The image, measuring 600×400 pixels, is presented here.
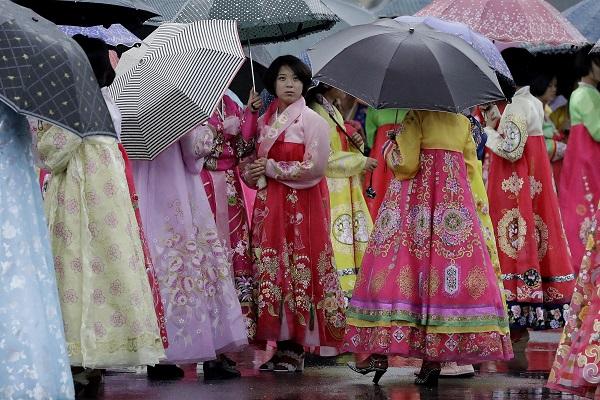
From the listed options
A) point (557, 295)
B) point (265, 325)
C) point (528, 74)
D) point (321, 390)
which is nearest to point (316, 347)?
point (265, 325)

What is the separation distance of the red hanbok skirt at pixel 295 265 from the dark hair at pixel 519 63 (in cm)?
227

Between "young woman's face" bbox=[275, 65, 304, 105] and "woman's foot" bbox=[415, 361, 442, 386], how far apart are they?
1874 millimetres

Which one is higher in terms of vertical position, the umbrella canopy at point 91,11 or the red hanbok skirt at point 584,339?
the umbrella canopy at point 91,11

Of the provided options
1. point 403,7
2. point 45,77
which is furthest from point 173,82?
point 403,7

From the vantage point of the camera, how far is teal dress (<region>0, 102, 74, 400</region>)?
6.21m

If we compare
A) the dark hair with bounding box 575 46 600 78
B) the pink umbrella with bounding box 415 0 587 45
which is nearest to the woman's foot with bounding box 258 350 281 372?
the pink umbrella with bounding box 415 0 587 45

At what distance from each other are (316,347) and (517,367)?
131 centimetres

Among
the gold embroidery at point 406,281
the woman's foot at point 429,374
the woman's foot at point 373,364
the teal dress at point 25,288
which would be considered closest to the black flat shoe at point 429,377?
the woman's foot at point 429,374

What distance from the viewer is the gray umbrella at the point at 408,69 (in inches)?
343

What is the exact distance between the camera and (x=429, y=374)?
920cm

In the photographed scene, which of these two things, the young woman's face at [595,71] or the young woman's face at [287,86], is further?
the young woman's face at [595,71]

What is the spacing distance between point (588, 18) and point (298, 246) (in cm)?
466

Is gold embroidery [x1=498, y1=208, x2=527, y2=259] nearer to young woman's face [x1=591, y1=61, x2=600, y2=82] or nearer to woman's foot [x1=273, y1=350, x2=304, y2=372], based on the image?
young woman's face [x1=591, y1=61, x2=600, y2=82]

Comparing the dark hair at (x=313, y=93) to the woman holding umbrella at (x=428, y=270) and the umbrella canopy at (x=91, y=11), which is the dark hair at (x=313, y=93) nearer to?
the woman holding umbrella at (x=428, y=270)
